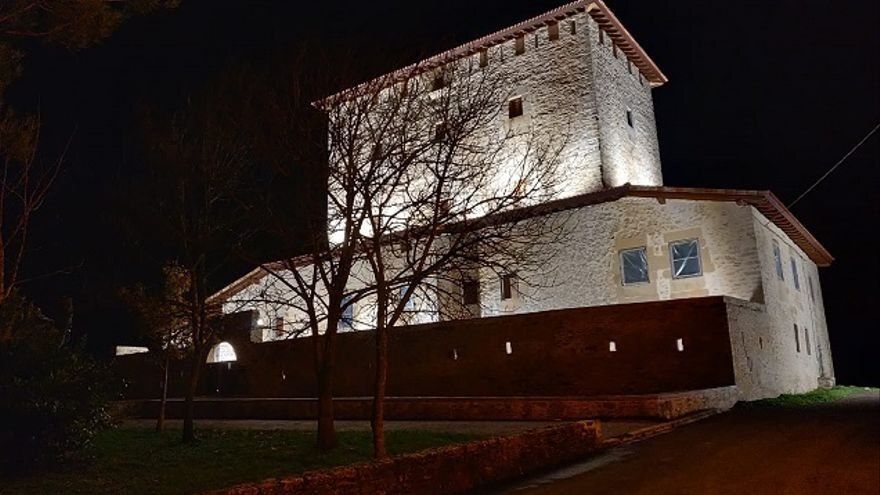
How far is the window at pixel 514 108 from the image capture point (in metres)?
27.2

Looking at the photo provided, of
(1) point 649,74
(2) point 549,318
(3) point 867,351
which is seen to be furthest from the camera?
(3) point 867,351

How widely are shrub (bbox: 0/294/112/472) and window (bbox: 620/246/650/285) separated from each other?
15.8m

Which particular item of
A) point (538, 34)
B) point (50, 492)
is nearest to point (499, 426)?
point (50, 492)

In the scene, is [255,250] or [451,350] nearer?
[255,250]

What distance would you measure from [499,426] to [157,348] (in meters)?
9.30

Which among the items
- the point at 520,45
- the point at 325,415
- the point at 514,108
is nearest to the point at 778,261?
the point at 514,108

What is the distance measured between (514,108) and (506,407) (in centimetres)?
1553

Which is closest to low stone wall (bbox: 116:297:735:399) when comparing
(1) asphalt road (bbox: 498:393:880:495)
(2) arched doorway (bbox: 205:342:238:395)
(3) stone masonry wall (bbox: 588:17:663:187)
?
(2) arched doorway (bbox: 205:342:238:395)

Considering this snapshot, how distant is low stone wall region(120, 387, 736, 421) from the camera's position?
13984mm

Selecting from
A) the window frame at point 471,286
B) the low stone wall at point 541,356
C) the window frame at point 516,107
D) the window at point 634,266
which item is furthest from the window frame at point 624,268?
the window frame at point 516,107

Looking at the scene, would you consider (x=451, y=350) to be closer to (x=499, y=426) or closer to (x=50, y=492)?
(x=499, y=426)

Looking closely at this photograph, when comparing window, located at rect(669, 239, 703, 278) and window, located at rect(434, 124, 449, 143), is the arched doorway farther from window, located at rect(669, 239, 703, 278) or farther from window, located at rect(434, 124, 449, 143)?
window, located at rect(434, 124, 449, 143)

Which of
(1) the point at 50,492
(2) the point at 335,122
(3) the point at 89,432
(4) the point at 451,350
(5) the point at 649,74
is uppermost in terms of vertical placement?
(5) the point at 649,74

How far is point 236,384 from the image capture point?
90.0 feet
